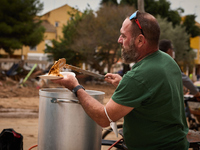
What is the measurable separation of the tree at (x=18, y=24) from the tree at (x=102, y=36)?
3.69 meters

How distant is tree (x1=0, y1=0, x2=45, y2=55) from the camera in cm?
1817

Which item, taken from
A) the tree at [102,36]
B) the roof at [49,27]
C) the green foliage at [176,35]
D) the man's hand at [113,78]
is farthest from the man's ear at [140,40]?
the roof at [49,27]

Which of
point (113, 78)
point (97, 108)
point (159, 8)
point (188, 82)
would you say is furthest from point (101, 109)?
point (159, 8)

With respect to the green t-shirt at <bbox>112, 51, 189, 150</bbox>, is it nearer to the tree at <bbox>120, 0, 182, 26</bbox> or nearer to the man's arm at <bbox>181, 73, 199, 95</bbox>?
the man's arm at <bbox>181, 73, 199, 95</bbox>

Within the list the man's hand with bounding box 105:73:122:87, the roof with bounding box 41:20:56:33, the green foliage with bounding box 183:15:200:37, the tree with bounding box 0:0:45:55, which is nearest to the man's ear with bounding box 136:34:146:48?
the man's hand with bounding box 105:73:122:87

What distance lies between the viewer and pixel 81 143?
1.84 meters

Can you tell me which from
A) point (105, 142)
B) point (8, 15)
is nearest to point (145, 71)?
point (105, 142)

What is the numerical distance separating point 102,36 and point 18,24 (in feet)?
21.3

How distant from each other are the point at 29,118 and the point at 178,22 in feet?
96.7

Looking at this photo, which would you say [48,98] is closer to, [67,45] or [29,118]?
[29,118]

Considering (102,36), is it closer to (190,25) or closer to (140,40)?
(140,40)

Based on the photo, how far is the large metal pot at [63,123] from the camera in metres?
1.80

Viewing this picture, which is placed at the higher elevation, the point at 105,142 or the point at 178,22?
the point at 178,22

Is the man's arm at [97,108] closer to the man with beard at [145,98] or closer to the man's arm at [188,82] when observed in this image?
the man with beard at [145,98]
